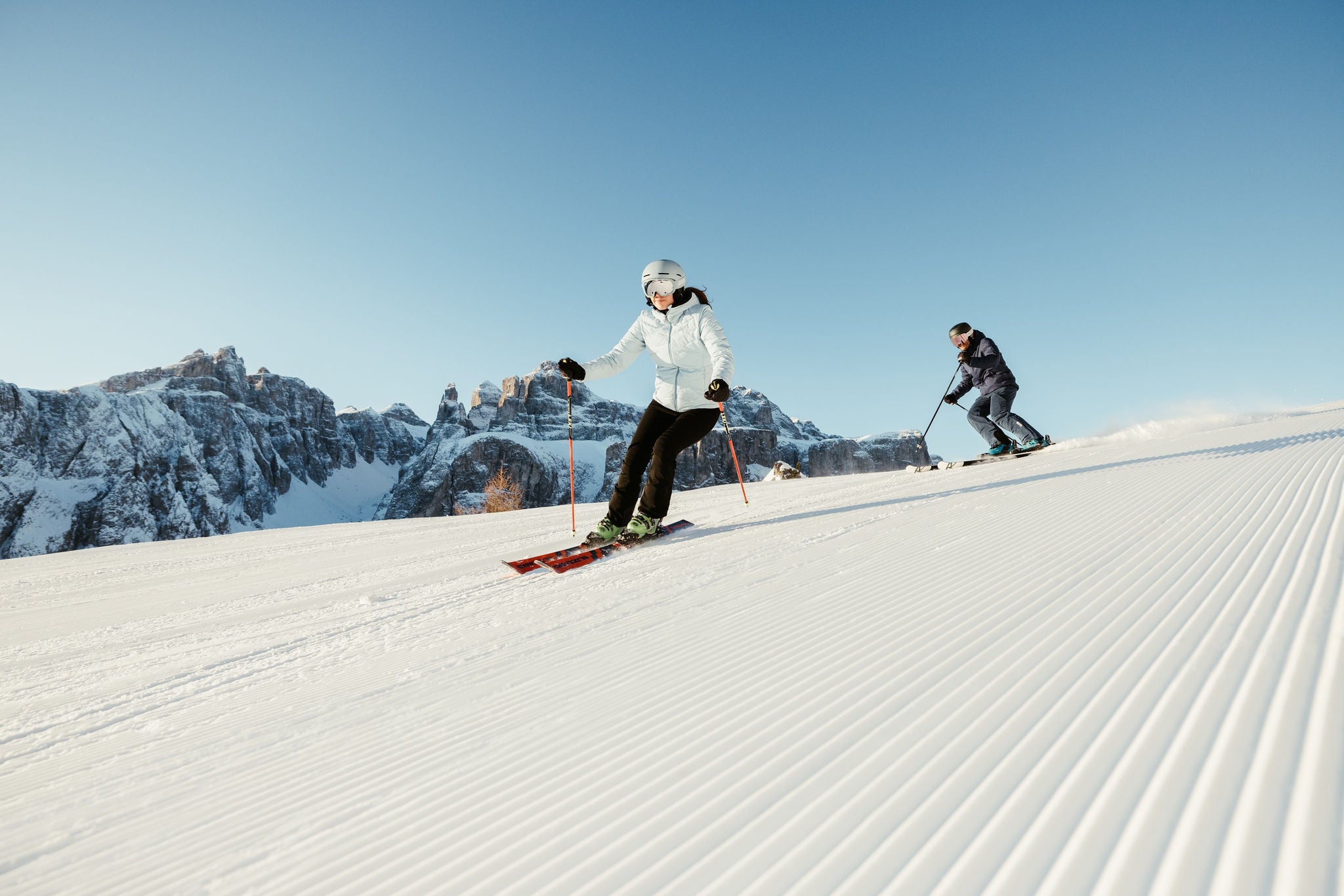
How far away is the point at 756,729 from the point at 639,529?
120 inches

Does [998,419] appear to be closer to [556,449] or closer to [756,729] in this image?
[756,729]

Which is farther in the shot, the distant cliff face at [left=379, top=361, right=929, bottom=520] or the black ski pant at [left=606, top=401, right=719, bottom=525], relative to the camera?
the distant cliff face at [left=379, top=361, right=929, bottom=520]

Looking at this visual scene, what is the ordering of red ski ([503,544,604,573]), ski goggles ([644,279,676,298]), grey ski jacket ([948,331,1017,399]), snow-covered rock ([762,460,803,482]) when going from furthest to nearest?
snow-covered rock ([762,460,803,482]), grey ski jacket ([948,331,1017,399]), ski goggles ([644,279,676,298]), red ski ([503,544,604,573])

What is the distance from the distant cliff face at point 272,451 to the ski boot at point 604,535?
28996mm

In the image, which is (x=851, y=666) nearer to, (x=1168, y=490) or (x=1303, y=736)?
(x=1303, y=736)

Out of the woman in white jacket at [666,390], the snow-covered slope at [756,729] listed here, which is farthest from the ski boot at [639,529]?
the snow-covered slope at [756,729]

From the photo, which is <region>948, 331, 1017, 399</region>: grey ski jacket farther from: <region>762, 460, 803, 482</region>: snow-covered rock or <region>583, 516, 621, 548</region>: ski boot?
<region>762, 460, 803, 482</region>: snow-covered rock

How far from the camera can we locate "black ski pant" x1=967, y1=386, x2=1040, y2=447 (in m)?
8.41

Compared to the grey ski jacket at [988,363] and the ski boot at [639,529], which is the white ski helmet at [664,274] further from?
the grey ski jacket at [988,363]

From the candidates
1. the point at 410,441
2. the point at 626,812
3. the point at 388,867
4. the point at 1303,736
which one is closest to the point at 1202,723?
the point at 1303,736

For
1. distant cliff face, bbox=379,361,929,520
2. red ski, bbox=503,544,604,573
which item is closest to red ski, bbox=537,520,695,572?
red ski, bbox=503,544,604,573

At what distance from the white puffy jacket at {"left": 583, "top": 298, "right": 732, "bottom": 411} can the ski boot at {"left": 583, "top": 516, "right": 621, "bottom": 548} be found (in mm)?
998

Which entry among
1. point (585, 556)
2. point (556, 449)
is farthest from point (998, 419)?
point (556, 449)

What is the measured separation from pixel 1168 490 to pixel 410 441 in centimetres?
16523
